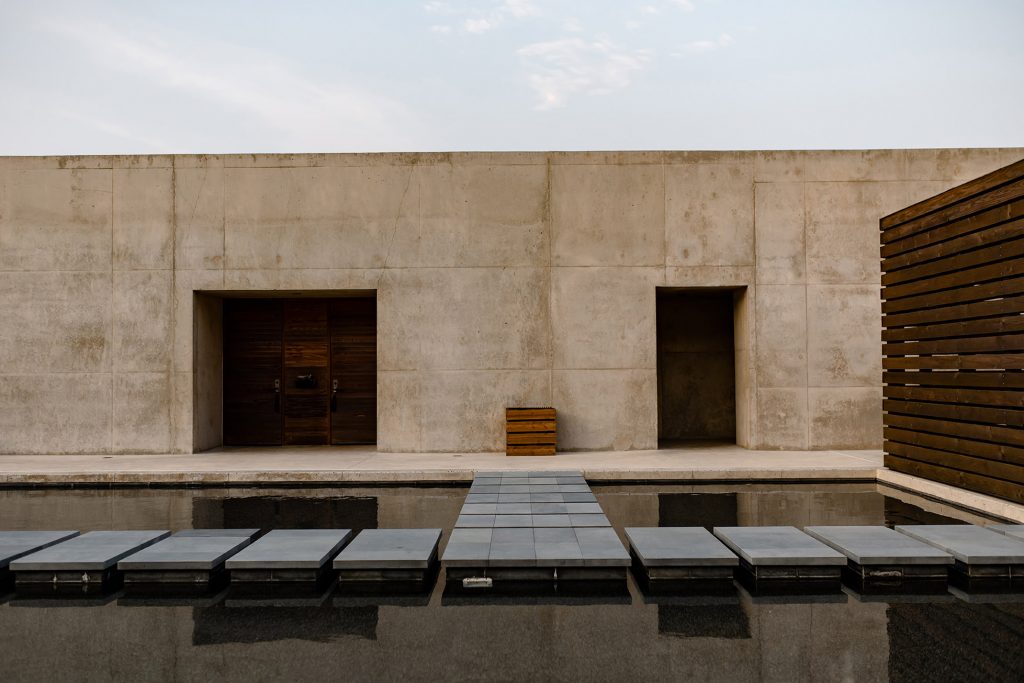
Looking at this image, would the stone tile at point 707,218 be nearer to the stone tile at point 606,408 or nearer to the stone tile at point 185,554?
the stone tile at point 606,408

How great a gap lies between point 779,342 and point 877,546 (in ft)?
25.4

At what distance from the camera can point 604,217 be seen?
1224 centimetres

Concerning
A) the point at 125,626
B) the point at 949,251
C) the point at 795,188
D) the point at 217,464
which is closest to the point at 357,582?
the point at 125,626

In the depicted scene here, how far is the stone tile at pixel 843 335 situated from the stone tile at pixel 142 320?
36.9 feet

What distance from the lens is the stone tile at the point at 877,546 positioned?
184 inches


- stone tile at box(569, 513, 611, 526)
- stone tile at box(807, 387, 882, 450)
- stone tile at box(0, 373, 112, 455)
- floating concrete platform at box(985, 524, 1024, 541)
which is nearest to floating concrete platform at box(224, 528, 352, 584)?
stone tile at box(569, 513, 611, 526)

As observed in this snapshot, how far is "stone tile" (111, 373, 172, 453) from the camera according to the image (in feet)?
39.8

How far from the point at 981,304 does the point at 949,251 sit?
2.64ft

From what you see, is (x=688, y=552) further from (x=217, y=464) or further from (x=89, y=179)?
(x=89, y=179)

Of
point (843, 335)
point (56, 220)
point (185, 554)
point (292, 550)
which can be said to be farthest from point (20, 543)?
point (843, 335)

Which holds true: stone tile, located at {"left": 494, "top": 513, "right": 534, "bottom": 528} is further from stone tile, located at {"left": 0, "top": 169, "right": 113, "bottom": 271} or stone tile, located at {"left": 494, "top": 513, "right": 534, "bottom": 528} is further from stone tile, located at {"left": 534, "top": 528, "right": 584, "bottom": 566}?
stone tile, located at {"left": 0, "top": 169, "right": 113, "bottom": 271}

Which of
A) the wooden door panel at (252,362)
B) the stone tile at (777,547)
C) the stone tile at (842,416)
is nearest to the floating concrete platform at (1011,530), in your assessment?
the stone tile at (777,547)

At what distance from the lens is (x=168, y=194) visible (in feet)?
40.0

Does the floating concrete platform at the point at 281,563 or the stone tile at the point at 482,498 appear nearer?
the floating concrete platform at the point at 281,563
